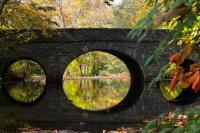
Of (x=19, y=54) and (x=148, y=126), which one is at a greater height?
(x=19, y=54)

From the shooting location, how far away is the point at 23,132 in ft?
31.4

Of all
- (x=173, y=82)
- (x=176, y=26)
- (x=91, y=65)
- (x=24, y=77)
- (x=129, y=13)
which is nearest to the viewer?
(x=176, y=26)

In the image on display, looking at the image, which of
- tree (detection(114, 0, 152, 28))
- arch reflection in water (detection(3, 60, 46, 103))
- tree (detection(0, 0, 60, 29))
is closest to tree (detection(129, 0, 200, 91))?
tree (detection(0, 0, 60, 29))

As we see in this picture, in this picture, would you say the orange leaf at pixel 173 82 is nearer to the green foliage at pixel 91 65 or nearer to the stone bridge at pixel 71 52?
the stone bridge at pixel 71 52

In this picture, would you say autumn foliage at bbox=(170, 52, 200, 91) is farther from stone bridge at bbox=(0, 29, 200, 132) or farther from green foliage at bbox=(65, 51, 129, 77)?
green foliage at bbox=(65, 51, 129, 77)

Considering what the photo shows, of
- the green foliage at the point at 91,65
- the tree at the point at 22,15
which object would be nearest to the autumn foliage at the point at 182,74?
the tree at the point at 22,15

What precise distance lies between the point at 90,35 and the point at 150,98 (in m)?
5.41

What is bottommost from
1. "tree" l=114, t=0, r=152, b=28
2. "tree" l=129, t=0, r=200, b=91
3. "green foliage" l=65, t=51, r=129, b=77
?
"tree" l=129, t=0, r=200, b=91

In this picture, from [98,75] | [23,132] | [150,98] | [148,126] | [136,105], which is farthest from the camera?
[98,75]

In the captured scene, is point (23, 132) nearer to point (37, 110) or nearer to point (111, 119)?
point (111, 119)

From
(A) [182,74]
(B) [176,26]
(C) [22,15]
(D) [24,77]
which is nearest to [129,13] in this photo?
(D) [24,77]

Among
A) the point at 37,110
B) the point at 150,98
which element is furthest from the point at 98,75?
the point at 37,110

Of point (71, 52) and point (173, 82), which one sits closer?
point (173, 82)

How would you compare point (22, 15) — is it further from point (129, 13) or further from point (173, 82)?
point (129, 13)
